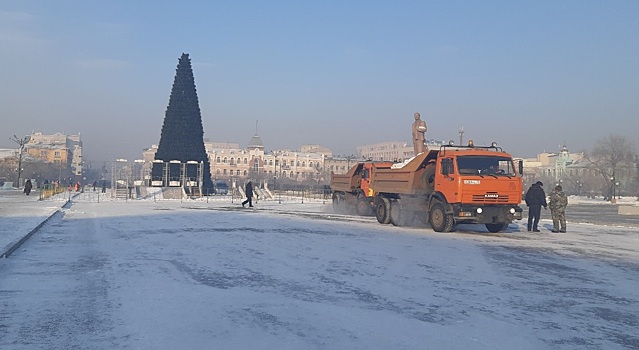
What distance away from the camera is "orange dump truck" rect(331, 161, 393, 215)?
27062 millimetres

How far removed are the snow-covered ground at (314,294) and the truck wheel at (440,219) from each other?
9.21 feet

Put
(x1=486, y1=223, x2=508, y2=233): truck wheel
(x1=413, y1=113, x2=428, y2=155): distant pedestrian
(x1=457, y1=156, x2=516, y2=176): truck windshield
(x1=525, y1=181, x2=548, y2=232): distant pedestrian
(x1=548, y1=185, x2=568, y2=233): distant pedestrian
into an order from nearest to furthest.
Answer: (x1=457, y1=156, x2=516, y2=176): truck windshield
(x1=486, y1=223, x2=508, y2=233): truck wheel
(x1=548, y1=185, x2=568, y2=233): distant pedestrian
(x1=525, y1=181, x2=548, y2=232): distant pedestrian
(x1=413, y1=113, x2=428, y2=155): distant pedestrian

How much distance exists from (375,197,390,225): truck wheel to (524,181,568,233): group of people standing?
5241 millimetres

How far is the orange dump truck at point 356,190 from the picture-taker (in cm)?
2706

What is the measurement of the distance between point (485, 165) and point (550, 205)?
10.4 ft

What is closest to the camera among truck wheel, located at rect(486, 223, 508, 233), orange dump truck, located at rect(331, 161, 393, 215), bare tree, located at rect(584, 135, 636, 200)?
truck wheel, located at rect(486, 223, 508, 233)

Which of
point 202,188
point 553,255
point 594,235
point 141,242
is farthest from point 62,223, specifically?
point 202,188

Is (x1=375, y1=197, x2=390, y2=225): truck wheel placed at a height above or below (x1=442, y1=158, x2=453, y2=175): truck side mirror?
below

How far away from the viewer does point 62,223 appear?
20.8 meters

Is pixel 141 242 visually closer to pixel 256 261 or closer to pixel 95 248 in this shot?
pixel 95 248

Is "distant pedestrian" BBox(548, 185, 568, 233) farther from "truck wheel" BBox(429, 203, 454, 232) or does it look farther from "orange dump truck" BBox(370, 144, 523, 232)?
"truck wheel" BBox(429, 203, 454, 232)

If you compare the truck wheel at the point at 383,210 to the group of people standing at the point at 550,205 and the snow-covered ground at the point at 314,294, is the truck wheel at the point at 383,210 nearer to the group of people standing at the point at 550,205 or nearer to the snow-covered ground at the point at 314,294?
the group of people standing at the point at 550,205

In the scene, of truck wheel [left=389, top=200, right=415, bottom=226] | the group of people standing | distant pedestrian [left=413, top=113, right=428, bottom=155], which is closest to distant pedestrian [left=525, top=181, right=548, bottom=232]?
the group of people standing

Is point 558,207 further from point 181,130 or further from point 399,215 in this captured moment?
point 181,130
